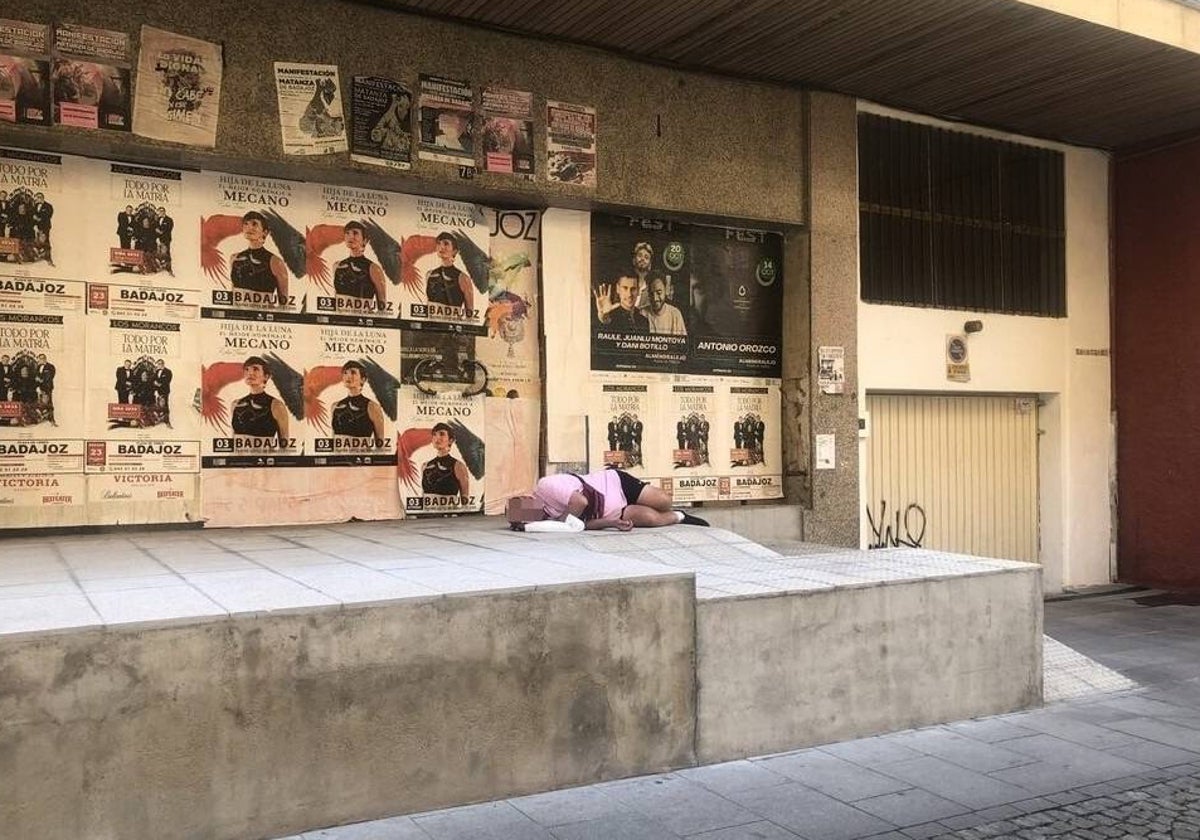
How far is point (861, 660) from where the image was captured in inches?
215

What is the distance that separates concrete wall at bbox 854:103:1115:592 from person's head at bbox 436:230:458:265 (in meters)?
5.52

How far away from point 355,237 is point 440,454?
72.1 inches

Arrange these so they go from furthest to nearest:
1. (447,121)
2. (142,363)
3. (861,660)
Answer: (447,121) → (142,363) → (861,660)

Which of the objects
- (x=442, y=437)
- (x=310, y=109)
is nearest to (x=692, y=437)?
(x=442, y=437)

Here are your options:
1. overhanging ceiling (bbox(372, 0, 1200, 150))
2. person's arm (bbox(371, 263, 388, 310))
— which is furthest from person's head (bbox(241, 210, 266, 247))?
overhanging ceiling (bbox(372, 0, 1200, 150))

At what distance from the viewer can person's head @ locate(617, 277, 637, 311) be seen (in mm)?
8945

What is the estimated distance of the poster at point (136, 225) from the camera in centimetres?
700

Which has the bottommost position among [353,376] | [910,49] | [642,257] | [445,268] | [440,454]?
[440,454]

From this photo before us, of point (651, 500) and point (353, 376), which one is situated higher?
point (353, 376)

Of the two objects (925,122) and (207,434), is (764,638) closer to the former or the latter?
(207,434)

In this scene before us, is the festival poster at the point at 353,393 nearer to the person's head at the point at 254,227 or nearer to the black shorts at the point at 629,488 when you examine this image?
the person's head at the point at 254,227

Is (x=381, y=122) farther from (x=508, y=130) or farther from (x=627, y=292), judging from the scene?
(x=627, y=292)

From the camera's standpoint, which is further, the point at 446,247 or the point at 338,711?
the point at 446,247

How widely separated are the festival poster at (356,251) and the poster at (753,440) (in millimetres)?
3338
